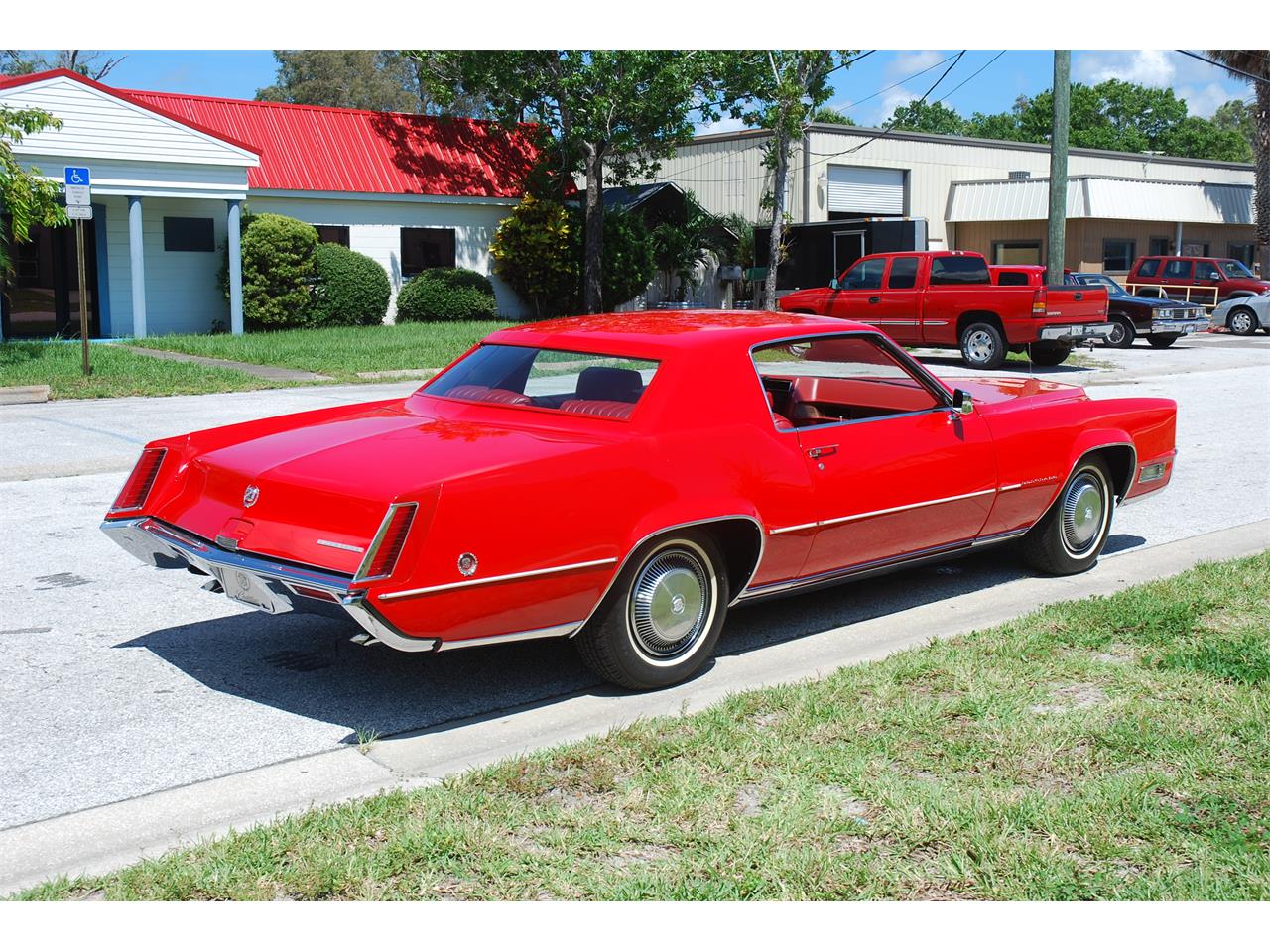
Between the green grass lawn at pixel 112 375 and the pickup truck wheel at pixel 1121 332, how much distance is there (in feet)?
59.1

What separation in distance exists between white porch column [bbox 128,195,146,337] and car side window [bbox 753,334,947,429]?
20.3 m

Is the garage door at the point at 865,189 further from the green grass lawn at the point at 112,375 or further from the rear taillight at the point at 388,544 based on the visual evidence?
the rear taillight at the point at 388,544

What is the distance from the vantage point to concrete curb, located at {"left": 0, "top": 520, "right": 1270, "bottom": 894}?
13.1 ft

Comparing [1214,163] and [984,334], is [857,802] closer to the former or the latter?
[984,334]

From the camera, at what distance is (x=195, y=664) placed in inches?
229

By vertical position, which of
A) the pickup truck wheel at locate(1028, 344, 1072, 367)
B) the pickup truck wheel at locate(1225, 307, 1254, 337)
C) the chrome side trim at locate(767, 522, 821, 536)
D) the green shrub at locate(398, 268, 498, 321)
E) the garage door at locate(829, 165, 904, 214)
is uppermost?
the garage door at locate(829, 165, 904, 214)

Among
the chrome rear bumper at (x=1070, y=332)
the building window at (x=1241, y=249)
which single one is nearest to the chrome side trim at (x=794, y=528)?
the chrome rear bumper at (x=1070, y=332)

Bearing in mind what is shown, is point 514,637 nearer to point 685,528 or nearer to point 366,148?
point 685,528

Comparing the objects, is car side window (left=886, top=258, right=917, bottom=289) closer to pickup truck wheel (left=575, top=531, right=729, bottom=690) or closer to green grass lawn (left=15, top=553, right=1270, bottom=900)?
green grass lawn (left=15, top=553, right=1270, bottom=900)

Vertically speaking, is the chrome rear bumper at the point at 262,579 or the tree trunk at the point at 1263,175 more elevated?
the tree trunk at the point at 1263,175

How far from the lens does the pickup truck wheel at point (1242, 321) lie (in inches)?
1270

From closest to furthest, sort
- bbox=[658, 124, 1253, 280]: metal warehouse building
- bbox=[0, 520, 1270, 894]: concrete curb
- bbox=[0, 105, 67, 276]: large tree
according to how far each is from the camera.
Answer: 1. bbox=[0, 520, 1270, 894]: concrete curb
2. bbox=[0, 105, 67, 276]: large tree
3. bbox=[658, 124, 1253, 280]: metal warehouse building

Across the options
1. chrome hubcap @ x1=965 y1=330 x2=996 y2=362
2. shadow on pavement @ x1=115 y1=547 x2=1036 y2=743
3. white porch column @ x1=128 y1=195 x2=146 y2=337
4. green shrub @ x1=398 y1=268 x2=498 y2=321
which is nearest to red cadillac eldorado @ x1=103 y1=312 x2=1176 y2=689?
shadow on pavement @ x1=115 y1=547 x2=1036 y2=743

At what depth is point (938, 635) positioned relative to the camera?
626 centimetres
